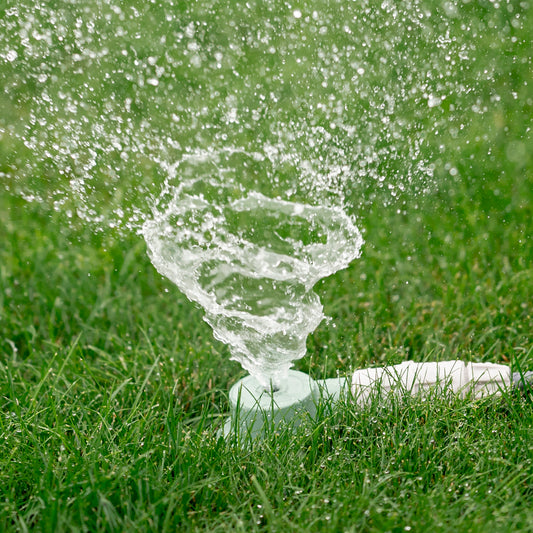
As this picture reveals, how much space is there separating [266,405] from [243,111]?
226 cm

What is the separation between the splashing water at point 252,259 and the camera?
80.7 inches

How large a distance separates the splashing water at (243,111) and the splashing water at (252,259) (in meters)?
0.01

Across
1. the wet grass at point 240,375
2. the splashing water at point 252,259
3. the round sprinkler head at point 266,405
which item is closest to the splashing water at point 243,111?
the splashing water at point 252,259

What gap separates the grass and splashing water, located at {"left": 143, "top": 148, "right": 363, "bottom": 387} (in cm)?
19

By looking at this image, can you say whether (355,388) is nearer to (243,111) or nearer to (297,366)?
(297,366)

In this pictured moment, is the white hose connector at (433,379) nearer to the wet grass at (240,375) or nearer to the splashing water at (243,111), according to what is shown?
the wet grass at (240,375)

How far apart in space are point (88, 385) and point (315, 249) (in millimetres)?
1012

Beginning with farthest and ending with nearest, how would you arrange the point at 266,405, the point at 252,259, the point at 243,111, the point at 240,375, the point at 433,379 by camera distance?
the point at 243,111, the point at 252,259, the point at 240,375, the point at 433,379, the point at 266,405

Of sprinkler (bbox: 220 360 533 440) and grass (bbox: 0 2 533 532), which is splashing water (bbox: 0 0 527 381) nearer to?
grass (bbox: 0 2 533 532)

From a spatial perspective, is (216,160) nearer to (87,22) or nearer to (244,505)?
(87,22)

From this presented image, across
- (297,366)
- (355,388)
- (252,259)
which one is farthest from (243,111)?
(355,388)

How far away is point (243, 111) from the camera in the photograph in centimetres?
379

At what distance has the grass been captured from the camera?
163 cm

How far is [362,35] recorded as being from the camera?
13.5 ft
